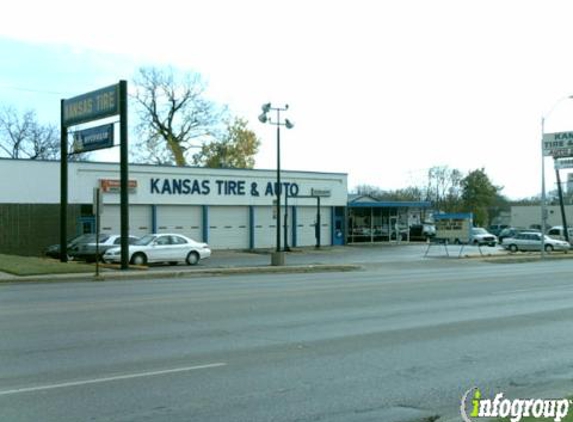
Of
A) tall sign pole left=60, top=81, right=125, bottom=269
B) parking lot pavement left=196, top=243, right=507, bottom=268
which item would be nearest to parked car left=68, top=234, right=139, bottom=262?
tall sign pole left=60, top=81, right=125, bottom=269

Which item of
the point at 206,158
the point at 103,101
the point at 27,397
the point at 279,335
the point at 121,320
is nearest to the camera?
the point at 27,397

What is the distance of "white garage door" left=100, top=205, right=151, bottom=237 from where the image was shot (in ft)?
138

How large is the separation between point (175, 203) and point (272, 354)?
1448 inches

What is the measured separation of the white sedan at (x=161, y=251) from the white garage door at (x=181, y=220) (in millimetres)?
12779

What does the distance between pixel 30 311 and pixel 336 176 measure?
135 ft

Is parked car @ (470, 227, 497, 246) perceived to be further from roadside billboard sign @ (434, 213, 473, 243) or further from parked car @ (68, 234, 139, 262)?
parked car @ (68, 234, 139, 262)

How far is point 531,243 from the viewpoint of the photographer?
5156 cm

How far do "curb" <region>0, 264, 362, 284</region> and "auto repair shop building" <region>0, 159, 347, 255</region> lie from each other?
598 inches

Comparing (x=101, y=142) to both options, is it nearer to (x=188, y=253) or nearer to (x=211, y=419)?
(x=188, y=253)

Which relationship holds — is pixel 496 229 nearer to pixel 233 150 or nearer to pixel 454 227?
pixel 233 150

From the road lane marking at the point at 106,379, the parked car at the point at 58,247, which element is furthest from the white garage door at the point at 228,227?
the road lane marking at the point at 106,379

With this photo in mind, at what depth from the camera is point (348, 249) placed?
163 feet

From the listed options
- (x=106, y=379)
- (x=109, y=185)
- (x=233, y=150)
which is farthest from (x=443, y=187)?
(x=106, y=379)

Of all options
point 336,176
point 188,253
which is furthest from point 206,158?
point 188,253
